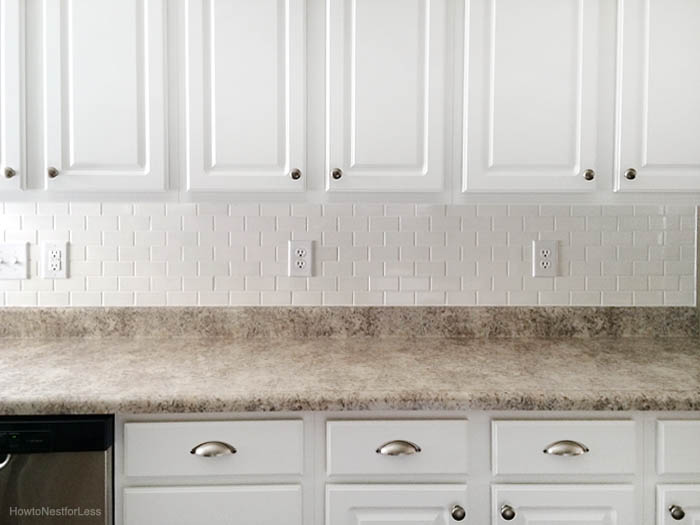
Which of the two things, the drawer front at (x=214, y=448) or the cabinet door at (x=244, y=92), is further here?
the cabinet door at (x=244, y=92)

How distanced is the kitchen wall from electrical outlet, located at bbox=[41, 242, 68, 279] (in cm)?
14

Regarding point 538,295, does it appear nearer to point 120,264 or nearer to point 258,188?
point 258,188

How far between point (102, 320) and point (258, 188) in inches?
31.0

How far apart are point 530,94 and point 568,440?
0.94 m

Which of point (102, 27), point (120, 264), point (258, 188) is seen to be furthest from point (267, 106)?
point (120, 264)

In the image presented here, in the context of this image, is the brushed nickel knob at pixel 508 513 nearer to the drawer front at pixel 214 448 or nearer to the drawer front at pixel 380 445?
the drawer front at pixel 380 445

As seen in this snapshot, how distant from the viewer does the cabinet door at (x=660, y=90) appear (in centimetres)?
137

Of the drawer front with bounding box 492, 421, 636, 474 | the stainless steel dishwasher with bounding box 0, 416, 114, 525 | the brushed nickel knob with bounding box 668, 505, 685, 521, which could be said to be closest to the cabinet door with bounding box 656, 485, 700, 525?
the brushed nickel knob with bounding box 668, 505, 685, 521

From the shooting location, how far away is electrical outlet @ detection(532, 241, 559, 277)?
1.71 metres

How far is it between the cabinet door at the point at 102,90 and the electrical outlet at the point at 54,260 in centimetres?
39

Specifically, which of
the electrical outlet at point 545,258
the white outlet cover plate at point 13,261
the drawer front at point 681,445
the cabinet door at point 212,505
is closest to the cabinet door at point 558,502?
the drawer front at point 681,445

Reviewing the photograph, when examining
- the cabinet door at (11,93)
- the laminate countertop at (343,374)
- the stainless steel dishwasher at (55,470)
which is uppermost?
the cabinet door at (11,93)

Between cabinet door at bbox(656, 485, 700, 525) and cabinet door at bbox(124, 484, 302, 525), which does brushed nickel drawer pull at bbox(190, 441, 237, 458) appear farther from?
cabinet door at bbox(656, 485, 700, 525)

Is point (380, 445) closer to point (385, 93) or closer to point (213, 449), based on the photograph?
point (213, 449)
